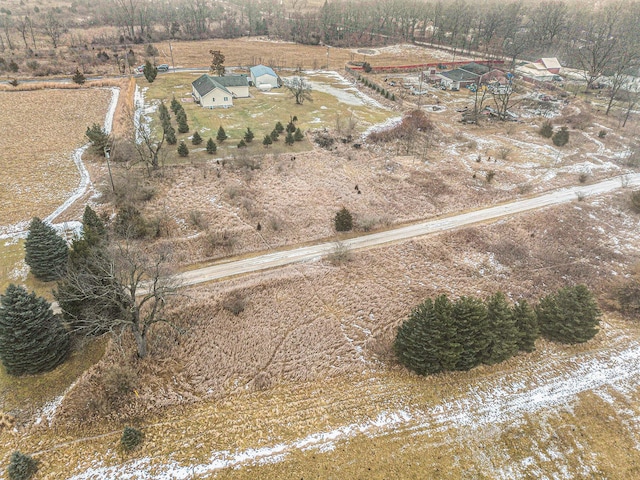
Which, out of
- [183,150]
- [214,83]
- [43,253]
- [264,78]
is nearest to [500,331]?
[43,253]

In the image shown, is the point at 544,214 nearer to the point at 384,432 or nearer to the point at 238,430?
the point at 384,432

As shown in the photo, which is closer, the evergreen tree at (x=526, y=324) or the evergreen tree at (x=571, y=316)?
the evergreen tree at (x=526, y=324)

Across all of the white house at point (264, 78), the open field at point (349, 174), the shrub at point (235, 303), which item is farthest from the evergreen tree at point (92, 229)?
the white house at point (264, 78)

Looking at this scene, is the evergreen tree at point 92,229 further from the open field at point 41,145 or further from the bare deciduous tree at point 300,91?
the bare deciduous tree at point 300,91

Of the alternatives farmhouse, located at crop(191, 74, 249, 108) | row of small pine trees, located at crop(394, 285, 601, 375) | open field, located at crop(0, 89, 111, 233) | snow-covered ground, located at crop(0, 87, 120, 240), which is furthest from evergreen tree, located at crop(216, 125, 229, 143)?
row of small pine trees, located at crop(394, 285, 601, 375)

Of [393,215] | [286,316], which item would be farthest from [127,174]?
[393,215]

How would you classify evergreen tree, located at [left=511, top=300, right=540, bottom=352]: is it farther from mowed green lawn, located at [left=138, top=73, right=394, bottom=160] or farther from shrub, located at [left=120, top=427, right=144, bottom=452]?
mowed green lawn, located at [left=138, top=73, right=394, bottom=160]
